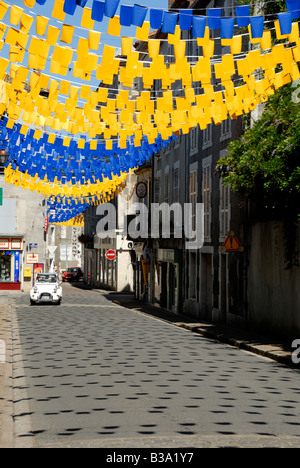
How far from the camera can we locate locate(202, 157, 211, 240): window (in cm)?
2861

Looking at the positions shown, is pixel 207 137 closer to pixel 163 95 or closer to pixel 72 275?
pixel 163 95

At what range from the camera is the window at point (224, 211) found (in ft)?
84.3

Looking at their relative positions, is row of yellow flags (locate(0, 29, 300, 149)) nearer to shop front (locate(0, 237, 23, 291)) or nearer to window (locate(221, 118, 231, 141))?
window (locate(221, 118, 231, 141))

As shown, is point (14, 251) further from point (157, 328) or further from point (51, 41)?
point (51, 41)

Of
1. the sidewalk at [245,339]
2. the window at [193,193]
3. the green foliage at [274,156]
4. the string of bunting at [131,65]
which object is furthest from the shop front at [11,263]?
the string of bunting at [131,65]

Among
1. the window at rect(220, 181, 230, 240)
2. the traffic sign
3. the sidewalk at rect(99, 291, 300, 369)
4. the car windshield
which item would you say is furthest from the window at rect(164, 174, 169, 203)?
the traffic sign

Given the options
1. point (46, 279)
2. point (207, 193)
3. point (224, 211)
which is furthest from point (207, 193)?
point (46, 279)

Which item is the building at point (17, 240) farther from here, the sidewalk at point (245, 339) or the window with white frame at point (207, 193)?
the window with white frame at point (207, 193)

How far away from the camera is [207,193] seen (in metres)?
29.0

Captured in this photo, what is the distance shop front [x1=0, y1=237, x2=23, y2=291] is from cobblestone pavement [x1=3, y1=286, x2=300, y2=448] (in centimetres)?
3100

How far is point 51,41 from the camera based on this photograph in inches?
287

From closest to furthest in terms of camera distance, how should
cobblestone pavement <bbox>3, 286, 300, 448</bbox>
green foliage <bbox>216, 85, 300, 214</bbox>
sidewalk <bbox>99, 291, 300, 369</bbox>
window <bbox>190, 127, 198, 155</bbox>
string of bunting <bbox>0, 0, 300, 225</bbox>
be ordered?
string of bunting <bbox>0, 0, 300, 225</bbox>
cobblestone pavement <bbox>3, 286, 300, 448</bbox>
sidewalk <bbox>99, 291, 300, 369</bbox>
green foliage <bbox>216, 85, 300, 214</bbox>
window <bbox>190, 127, 198, 155</bbox>

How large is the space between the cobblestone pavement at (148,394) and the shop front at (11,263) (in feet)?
102
